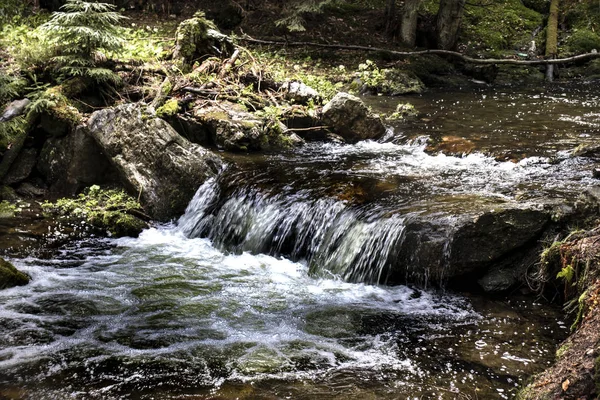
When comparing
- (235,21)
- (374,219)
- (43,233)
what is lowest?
(43,233)

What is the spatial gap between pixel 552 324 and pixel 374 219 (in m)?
2.47

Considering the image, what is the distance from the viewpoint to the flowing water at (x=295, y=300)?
411 centimetres

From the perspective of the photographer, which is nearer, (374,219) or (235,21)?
(374,219)

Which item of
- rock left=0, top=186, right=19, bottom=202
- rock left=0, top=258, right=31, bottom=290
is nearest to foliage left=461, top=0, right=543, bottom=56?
rock left=0, top=186, right=19, bottom=202

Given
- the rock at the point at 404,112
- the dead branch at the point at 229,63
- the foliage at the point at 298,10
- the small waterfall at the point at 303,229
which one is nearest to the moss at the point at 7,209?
A: the small waterfall at the point at 303,229

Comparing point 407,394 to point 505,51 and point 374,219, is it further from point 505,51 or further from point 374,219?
point 505,51

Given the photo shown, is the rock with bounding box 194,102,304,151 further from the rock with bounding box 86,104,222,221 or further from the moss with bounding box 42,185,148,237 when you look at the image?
the moss with bounding box 42,185,148,237

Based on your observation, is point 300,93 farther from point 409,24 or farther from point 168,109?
point 409,24

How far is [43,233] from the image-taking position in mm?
7391

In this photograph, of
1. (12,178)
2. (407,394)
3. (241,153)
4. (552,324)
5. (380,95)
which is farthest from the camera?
Answer: (380,95)

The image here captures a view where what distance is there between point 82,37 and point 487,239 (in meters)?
7.59

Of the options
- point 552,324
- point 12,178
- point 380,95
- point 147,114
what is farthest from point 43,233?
point 380,95

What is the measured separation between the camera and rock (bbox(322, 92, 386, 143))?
10586 mm

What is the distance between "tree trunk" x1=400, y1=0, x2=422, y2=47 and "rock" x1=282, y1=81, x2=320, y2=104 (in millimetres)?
10361
